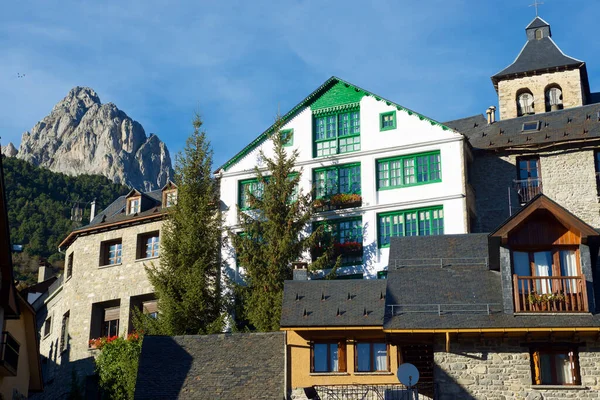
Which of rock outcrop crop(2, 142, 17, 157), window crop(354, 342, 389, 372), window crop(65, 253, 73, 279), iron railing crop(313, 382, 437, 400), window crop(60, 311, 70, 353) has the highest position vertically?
rock outcrop crop(2, 142, 17, 157)

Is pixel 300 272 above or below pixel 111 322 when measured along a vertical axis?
above

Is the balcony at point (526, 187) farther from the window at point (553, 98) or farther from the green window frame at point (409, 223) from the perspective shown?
the window at point (553, 98)

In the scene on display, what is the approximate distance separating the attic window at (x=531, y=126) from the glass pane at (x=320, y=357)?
16.0 m

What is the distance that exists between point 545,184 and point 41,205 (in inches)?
2487

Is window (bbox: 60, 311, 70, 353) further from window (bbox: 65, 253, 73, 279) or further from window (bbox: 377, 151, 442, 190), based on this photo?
window (bbox: 377, 151, 442, 190)

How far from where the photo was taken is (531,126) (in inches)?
1421

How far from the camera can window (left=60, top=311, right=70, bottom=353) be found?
38.6m

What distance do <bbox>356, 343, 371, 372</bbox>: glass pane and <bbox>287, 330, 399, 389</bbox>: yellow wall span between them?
0.16 meters

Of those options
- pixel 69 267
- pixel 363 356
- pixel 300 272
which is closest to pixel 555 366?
pixel 363 356

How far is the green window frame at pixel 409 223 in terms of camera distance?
3262 centimetres

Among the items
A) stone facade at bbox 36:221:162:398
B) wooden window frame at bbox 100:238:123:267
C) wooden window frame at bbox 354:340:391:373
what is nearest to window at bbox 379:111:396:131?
stone facade at bbox 36:221:162:398

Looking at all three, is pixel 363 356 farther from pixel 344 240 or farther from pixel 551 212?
pixel 344 240

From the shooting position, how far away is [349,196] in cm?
3409

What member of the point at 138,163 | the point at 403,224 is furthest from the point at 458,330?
the point at 138,163
